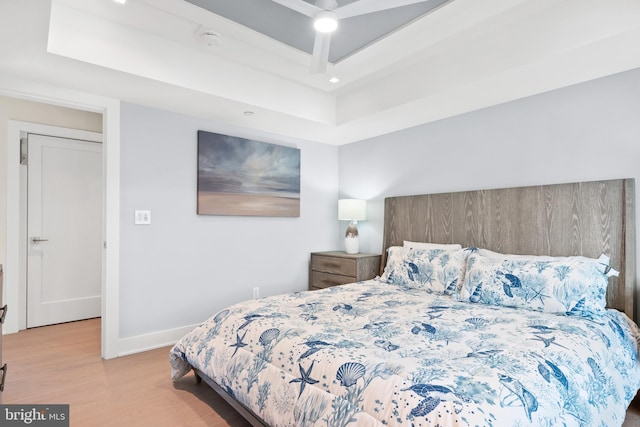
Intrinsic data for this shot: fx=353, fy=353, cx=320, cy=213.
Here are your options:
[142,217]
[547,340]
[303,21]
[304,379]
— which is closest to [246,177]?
[142,217]

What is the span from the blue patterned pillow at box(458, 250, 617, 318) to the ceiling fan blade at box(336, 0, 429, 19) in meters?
1.78

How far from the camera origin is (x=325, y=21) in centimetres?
191

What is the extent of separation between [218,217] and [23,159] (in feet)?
6.98

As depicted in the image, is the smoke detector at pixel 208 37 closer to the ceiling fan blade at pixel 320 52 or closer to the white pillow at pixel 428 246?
the ceiling fan blade at pixel 320 52

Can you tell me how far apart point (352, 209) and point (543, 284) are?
2127 millimetres

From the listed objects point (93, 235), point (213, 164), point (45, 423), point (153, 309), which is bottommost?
point (45, 423)

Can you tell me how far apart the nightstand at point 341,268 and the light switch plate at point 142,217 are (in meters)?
1.85

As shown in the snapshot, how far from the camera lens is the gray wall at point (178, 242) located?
3.03 m

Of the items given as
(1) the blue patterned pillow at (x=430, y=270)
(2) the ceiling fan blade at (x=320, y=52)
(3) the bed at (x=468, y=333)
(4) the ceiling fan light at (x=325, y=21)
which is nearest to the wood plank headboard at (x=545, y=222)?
(3) the bed at (x=468, y=333)

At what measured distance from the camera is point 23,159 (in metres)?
3.64

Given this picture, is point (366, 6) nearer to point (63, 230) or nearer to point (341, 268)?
point (341, 268)

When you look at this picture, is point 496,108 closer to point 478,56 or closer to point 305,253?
point 478,56

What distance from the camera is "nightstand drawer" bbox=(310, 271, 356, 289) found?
378 cm

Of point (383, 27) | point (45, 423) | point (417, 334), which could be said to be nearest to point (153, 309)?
point (45, 423)
